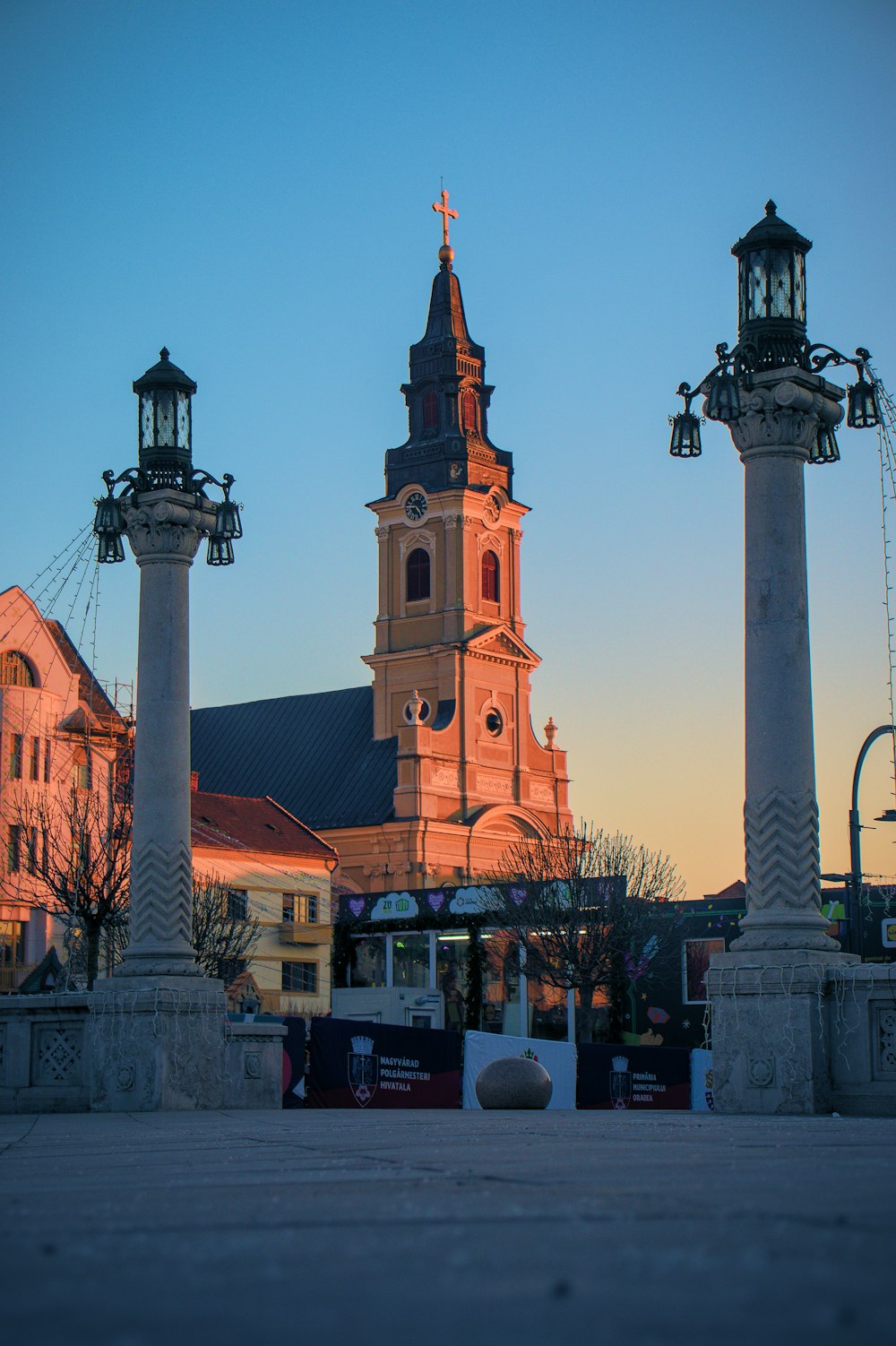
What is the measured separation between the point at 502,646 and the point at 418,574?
6.31 m

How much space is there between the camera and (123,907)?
49094 mm

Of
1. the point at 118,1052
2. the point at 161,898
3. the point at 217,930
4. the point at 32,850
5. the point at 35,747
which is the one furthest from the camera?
the point at 35,747

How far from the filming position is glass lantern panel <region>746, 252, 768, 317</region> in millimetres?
20203

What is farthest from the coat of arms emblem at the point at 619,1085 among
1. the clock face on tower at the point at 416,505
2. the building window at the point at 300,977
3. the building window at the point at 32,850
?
the clock face on tower at the point at 416,505

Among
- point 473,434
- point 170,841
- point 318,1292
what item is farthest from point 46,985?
point 473,434

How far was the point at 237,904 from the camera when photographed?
2815 inches

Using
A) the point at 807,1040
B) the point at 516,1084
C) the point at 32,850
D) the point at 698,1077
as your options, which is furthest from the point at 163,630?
the point at 32,850

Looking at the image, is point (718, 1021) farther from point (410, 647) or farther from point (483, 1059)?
point (410, 647)

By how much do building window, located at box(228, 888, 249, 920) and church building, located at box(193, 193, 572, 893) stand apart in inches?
649

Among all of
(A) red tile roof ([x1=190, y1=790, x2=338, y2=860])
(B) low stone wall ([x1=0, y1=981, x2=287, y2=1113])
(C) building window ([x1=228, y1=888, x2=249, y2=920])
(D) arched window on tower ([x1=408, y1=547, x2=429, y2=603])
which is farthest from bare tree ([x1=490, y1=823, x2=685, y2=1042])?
(D) arched window on tower ([x1=408, y1=547, x2=429, y2=603])

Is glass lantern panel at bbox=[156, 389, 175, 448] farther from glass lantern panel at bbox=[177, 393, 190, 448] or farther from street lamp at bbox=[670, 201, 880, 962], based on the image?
street lamp at bbox=[670, 201, 880, 962]

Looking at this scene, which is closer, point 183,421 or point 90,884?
point 183,421

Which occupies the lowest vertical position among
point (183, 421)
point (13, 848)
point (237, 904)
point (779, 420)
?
point (237, 904)

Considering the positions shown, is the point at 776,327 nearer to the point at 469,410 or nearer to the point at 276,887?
the point at 276,887
